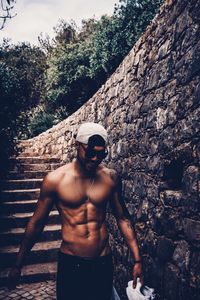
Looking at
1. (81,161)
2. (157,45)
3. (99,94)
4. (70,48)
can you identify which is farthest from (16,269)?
(70,48)

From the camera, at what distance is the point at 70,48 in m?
14.4

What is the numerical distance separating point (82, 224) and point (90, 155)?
0.52 meters

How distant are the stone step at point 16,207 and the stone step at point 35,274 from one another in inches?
57.0

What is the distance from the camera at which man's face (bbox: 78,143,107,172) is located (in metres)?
2.51

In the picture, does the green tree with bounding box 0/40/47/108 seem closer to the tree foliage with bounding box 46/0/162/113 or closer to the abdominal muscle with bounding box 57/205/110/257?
the tree foliage with bounding box 46/0/162/113

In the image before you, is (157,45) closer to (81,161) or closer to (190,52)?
(190,52)

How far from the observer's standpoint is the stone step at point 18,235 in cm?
538

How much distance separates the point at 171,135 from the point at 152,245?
1084 millimetres

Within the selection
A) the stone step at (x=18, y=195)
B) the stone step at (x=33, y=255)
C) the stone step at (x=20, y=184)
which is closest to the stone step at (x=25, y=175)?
the stone step at (x=20, y=184)

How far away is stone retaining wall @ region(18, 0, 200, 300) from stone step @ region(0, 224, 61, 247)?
5.01 feet

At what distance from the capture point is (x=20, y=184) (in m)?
6.98

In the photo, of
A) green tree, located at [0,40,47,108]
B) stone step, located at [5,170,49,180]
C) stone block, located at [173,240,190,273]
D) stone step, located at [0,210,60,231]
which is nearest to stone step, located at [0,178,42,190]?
stone step, located at [5,170,49,180]

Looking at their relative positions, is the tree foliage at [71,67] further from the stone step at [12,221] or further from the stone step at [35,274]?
the stone step at [35,274]

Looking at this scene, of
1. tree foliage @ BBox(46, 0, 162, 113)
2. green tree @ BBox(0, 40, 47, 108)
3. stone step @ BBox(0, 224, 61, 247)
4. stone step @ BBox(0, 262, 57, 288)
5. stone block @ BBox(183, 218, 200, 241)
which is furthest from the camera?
green tree @ BBox(0, 40, 47, 108)
